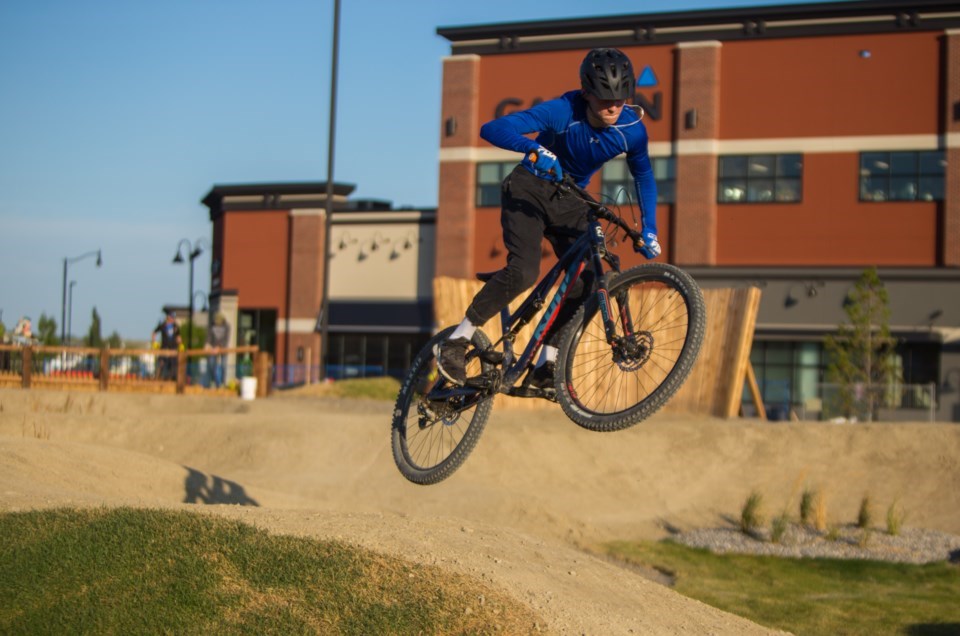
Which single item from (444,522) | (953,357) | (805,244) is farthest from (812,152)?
(444,522)

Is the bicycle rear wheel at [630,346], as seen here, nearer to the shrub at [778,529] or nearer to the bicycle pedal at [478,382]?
the bicycle pedal at [478,382]

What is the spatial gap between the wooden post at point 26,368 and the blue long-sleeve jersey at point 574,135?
23966 mm

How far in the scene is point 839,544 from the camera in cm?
1948

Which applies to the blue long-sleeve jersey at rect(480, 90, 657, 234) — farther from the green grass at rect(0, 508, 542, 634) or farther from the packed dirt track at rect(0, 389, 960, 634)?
the packed dirt track at rect(0, 389, 960, 634)

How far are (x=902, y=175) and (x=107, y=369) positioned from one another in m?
29.5

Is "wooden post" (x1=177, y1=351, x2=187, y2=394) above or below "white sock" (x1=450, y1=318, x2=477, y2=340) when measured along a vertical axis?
below

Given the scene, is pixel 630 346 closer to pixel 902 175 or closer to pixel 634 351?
pixel 634 351

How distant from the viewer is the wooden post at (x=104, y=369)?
3006cm

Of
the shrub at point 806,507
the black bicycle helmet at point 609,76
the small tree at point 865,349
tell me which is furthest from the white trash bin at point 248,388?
the black bicycle helmet at point 609,76

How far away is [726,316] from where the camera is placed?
2622 centimetres

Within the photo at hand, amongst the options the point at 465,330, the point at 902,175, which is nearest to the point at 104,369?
the point at 465,330

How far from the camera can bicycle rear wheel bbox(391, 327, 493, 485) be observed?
366 inches

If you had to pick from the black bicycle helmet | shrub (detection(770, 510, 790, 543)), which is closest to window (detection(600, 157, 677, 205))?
shrub (detection(770, 510, 790, 543))

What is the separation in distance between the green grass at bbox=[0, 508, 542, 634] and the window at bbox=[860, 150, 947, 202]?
38.4 meters
